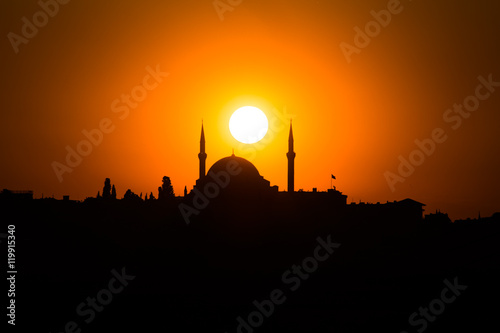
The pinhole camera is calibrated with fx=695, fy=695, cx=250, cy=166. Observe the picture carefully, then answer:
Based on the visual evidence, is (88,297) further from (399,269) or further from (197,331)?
(399,269)

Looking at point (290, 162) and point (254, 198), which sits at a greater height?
point (290, 162)

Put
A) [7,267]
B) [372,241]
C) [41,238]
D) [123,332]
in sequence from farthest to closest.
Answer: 1. [372,241]
2. [41,238]
3. [7,267]
4. [123,332]

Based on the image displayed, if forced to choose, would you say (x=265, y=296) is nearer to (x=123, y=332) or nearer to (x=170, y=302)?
(x=170, y=302)

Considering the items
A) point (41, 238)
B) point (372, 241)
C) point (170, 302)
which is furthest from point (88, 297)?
point (372, 241)

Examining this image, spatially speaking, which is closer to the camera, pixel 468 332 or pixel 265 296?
pixel 468 332

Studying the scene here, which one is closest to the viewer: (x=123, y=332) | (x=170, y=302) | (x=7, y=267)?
(x=123, y=332)

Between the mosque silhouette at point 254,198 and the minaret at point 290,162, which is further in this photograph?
the minaret at point 290,162

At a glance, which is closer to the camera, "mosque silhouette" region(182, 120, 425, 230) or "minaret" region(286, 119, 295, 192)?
"mosque silhouette" region(182, 120, 425, 230)

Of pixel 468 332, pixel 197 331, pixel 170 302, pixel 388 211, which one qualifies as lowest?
pixel 468 332

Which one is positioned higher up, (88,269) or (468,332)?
(88,269)

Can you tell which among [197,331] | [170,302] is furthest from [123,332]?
[170,302]

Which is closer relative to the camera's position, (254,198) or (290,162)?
(254,198)
